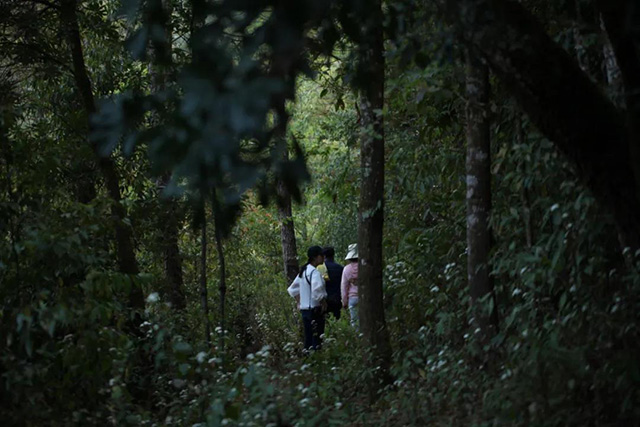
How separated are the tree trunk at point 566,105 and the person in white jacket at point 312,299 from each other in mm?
8253

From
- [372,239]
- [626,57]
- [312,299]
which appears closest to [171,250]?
[312,299]

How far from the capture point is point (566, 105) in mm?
5539

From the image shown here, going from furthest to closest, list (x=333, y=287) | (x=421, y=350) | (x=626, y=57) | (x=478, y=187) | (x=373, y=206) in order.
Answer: (x=333, y=287), (x=373, y=206), (x=421, y=350), (x=478, y=187), (x=626, y=57)

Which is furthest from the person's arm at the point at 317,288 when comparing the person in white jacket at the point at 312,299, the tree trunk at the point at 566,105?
the tree trunk at the point at 566,105

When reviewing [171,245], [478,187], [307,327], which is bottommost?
[478,187]

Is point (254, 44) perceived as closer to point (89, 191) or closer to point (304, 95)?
point (89, 191)

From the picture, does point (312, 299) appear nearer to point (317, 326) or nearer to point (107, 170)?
point (317, 326)

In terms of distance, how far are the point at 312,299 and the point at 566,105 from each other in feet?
28.5

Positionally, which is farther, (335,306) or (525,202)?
(335,306)

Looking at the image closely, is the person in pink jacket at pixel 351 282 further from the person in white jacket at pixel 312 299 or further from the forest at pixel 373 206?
the forest at pixel 373 206

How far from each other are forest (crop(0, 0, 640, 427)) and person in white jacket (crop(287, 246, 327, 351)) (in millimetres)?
2290

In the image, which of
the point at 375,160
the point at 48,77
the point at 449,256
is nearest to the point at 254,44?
the point at 375,160

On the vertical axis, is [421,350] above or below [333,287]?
below

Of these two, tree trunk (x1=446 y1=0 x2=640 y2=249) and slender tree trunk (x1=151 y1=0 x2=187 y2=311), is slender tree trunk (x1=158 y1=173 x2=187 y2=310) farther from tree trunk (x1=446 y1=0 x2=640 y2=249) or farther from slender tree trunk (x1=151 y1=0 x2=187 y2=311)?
tree trunk (x1=446 y1=0 x2=640 y2=249)
